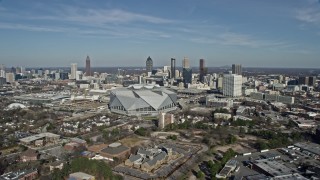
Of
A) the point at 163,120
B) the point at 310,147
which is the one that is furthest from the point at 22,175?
the point at 310,147

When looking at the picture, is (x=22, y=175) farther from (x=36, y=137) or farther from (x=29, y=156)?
(x=36, y=137)

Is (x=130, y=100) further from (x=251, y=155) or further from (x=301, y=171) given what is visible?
(x=301, y=171)

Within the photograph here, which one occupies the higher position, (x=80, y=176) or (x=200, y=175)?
(x=80, y=176)

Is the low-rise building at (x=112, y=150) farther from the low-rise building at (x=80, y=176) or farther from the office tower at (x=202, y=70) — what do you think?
the office tower at (x=202, y=70)

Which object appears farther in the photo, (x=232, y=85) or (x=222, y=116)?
(x=232, y=85)

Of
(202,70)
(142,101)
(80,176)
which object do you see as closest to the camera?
(80,176)

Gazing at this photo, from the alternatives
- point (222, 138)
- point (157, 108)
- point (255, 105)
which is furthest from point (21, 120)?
point (255, 105)

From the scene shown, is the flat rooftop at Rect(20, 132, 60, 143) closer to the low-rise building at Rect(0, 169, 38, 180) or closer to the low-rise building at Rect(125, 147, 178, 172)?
the low-rise building at Rect(0, 169, 38, 180)

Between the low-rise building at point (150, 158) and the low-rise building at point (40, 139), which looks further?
the low-rise building at point (40, 139)

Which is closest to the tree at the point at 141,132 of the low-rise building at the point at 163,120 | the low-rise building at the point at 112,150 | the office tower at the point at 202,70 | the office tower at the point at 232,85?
the low-rise building at the point at 163,120
